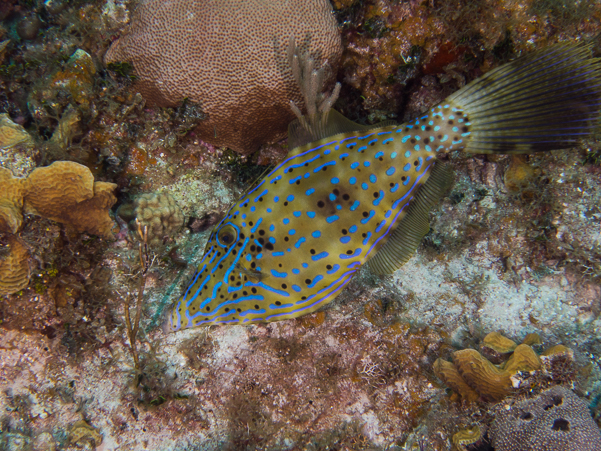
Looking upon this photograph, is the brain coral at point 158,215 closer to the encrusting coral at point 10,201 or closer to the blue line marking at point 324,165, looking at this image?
the encrusting coral at point 10,201

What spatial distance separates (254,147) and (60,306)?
301 centimetres

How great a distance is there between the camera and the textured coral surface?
9.82 ft

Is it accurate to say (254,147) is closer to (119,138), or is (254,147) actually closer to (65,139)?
(119,138)

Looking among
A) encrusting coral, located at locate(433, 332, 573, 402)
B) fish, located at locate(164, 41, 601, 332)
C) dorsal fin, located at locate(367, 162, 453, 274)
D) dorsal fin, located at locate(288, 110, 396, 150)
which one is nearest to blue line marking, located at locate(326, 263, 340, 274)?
fish, located at locate(164, 41, 601, 332)

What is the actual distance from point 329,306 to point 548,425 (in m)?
2.23

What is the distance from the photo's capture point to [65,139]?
3166 millimetres

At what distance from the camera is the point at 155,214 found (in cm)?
342

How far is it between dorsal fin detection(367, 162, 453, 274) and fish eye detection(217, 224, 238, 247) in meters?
1.33

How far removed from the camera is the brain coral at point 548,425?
2469mm

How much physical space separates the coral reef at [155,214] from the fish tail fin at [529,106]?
9.98ft

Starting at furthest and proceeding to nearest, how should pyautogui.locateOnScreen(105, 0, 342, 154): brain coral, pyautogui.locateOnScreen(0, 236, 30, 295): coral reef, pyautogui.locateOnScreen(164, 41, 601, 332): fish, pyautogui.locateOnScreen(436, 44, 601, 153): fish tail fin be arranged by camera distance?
pyautogui.locateOnScreen(105, 0, 342, 154): brain coral
pyautogui.locateOnScreen(0, 236, 30, 295): coral reef
pyautogui.locateOnScreen(164, 41, 601, 332): fish
pyautogui.locateOnScreen(436, 44, 601, 153): fish tail fin

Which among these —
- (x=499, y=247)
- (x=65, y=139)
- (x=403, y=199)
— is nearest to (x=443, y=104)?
(x=403, y=199)

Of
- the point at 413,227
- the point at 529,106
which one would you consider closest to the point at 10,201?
the point at 413,227

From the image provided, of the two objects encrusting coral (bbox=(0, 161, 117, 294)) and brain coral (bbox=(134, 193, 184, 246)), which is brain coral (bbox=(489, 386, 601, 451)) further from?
encrusting coral (bbox=(0, 161, 117, 294))
